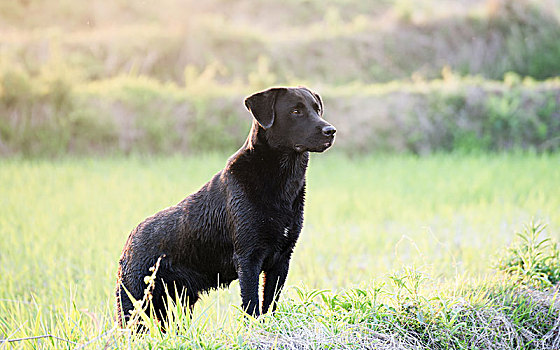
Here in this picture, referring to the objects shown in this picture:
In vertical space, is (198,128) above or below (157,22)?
below

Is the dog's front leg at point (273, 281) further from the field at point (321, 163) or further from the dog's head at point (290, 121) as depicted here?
the dog's head at point (290, 121)

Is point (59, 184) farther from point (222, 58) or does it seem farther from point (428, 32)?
point (428, 32)

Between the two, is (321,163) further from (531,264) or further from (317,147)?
(317,147)

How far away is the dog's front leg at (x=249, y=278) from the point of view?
338 centimetres

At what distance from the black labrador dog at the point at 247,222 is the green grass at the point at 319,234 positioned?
0.26 meters

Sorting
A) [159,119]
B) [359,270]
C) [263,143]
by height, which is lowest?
[359,270]

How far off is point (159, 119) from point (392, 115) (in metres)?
4.85

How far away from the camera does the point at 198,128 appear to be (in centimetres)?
1174

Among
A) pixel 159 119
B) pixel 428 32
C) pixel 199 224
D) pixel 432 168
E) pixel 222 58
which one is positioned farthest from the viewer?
pixel 428 32

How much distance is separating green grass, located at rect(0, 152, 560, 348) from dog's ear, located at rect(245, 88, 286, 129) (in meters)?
1.17

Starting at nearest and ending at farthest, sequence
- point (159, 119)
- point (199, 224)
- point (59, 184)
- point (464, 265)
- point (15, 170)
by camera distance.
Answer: point (199, 224), point (464, 265), point (59, 184), point (15, 170), point (159, 119)

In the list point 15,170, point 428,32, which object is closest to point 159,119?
point 15,170

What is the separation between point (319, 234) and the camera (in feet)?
22.4

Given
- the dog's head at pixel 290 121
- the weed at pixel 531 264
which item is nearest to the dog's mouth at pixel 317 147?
the dog's head at pixel 290 121
